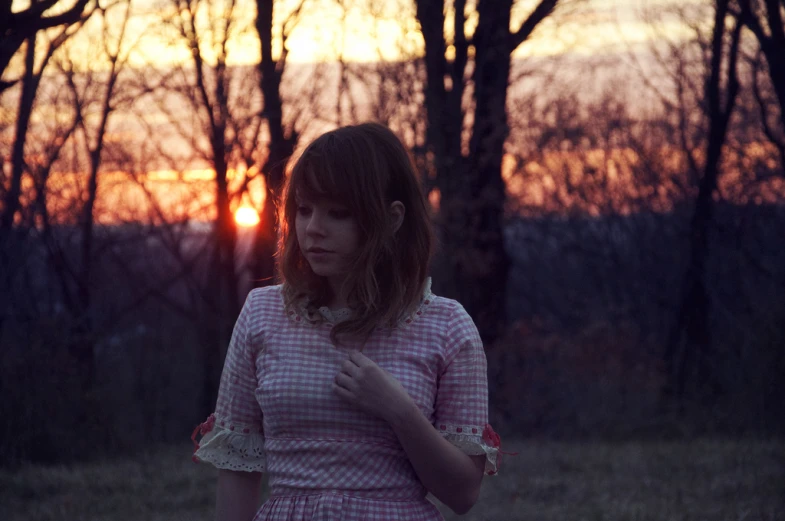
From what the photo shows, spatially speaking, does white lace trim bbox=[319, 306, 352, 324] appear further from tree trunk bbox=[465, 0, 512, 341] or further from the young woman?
tree trunk bbox=[465, 0, 512, 341]

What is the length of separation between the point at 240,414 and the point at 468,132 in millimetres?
11570

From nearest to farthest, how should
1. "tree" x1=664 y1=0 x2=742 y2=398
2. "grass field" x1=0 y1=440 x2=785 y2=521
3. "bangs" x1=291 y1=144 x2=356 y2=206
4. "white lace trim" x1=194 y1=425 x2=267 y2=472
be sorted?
1. "bangs" x1=291 y1=144 x2=356 y2=206
2. "white lace trim" x1=194 y1=425 x2=267 y2=472
3. "grass field" x1=0 y1=440 x2=785 y2=521
4. "tree" x1=664 y1=0 x2=742 y2=398

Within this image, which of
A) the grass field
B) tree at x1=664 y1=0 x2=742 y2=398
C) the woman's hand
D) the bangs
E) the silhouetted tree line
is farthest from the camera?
tree at x1=664 y1=0 x2=742 y2=398

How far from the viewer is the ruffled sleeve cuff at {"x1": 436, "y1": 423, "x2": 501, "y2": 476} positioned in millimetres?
1859

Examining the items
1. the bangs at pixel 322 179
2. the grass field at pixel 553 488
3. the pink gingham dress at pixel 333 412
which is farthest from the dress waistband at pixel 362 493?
the grass field at pixel 553 488

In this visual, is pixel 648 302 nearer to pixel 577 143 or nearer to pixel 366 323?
pixel 577 143

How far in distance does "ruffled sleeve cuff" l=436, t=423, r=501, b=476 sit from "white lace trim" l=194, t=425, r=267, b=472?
0.38 metres

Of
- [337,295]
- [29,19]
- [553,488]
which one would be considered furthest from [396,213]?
[553,488]

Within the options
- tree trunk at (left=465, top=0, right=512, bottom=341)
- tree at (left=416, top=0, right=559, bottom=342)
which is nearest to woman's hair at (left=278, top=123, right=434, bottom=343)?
tree at (left=416, top=0, right=559, bottom=342)

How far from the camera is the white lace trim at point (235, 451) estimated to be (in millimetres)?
1956

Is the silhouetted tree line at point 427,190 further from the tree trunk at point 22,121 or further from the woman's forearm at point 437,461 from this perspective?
the woman's forearm at point 437,461

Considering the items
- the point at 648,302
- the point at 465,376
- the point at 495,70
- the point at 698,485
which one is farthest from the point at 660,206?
the point at 465,376

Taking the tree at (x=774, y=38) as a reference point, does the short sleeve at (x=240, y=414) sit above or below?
below

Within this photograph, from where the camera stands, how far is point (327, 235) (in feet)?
6.17
